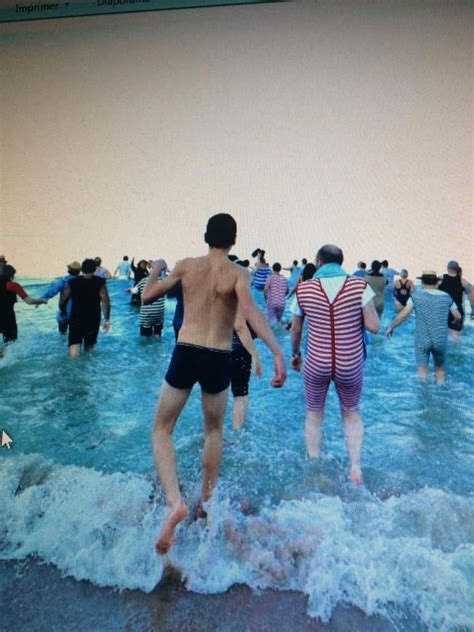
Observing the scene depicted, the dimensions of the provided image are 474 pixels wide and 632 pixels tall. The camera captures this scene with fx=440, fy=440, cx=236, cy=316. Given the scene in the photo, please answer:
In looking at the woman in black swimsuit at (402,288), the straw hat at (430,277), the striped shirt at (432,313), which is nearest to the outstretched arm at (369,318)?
the striped shirt at (432,313)

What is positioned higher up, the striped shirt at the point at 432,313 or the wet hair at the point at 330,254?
the wet hair at the point at 330,254

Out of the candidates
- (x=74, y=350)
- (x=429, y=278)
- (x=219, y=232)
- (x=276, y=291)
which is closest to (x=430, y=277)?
(x=429, y=278)

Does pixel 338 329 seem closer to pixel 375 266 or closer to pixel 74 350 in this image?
pixel 74 350

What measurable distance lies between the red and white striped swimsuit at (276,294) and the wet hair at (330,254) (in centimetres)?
735

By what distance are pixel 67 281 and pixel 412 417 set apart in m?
5.27

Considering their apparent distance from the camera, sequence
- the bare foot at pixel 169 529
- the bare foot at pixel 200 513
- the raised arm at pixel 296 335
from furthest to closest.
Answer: the raised arm at pixel 296 335 → the bare foot at pixel 200 513 → the bare foot at pixel 169 529

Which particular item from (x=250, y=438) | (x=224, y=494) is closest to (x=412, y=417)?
(x=250, y=438)

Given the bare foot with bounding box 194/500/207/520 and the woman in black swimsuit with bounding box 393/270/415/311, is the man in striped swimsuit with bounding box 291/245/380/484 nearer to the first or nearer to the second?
the bare foot with bounding box 194/500/207/520

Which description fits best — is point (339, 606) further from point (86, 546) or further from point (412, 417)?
point (412, 417)

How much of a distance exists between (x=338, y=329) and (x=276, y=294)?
7805mm

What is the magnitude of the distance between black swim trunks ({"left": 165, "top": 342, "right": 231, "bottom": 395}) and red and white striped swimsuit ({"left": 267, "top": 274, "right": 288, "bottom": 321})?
8.32 meters

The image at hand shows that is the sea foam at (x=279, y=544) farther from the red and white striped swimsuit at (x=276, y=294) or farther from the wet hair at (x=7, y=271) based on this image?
the red and white striped swimsuit at (x=276, y=294)

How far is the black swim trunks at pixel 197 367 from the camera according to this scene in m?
2.54

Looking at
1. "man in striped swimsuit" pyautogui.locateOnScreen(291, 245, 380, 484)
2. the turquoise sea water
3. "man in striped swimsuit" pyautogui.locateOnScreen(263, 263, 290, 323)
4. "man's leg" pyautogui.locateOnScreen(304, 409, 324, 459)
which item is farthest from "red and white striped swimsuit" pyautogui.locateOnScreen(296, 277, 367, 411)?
"man in striped swimsuit" pyautogui.locateOnScreen(263, 263, 290, 323)
